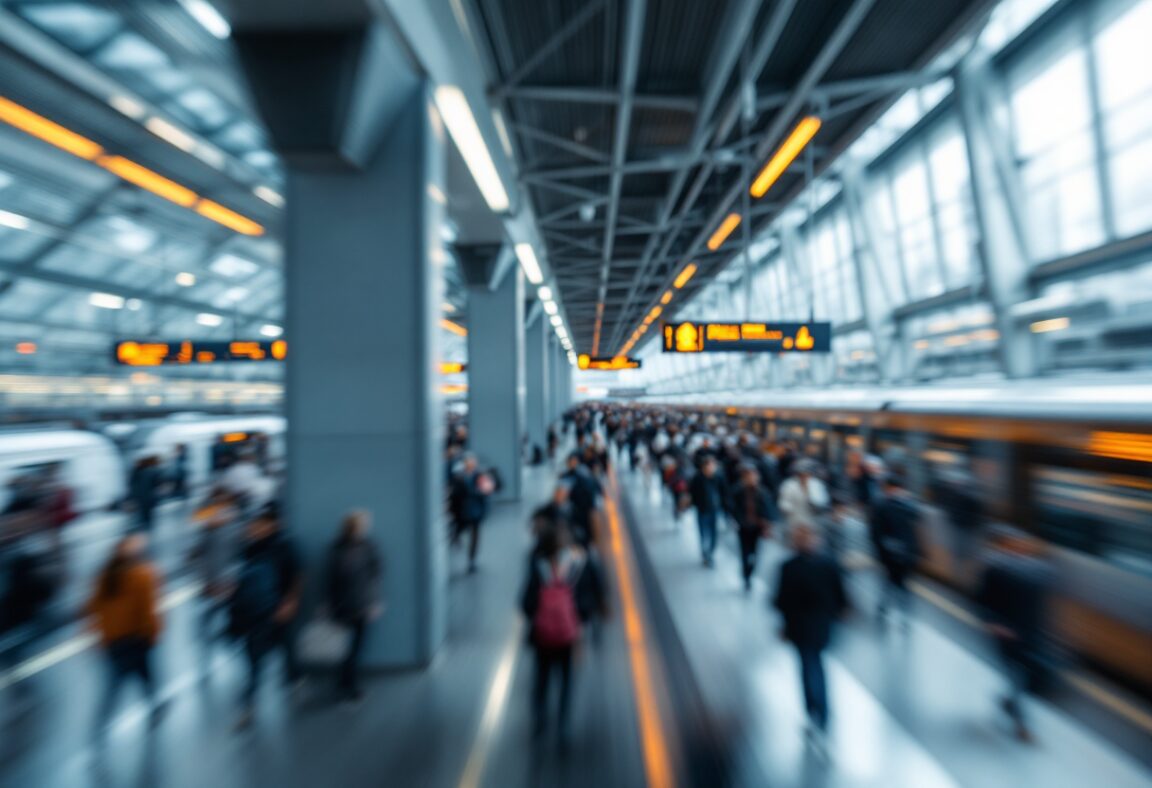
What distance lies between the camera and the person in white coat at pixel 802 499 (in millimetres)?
6559

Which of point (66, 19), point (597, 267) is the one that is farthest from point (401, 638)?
point (597, 267)

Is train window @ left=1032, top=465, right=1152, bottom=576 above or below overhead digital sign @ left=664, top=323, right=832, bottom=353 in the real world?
below

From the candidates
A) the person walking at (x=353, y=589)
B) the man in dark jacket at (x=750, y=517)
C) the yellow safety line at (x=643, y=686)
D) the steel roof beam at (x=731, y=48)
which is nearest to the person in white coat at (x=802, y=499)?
the man in dark jacket at (x=750, y=517)

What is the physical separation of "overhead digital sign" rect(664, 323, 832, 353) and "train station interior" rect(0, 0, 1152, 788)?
3.9 inches

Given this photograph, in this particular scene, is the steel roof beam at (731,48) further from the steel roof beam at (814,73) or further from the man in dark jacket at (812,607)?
the man in dark jacket at (812,607)

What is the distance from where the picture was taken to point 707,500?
8.43 m

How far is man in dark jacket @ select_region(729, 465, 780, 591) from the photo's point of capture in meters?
7.25

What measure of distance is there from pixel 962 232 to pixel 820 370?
7893mm

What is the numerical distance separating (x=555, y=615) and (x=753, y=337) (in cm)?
877

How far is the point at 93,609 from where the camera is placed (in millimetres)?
4129

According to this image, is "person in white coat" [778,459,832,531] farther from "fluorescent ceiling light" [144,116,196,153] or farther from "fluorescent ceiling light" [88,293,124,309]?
"fluorescent ceiling light" [88,293,124,309]

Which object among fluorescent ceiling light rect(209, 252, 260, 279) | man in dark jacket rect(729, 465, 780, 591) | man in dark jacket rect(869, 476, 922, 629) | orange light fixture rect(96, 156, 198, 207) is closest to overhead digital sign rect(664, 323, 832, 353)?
man in dark jacket rect(729, 465, 780, 591)

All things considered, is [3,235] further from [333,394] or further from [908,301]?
[908,301]

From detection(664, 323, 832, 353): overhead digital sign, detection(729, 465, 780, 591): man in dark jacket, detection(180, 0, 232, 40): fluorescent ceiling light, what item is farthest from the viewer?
detection(664, 323, 832, 353): overhead digital sign
